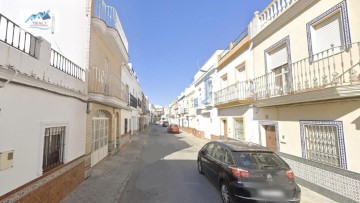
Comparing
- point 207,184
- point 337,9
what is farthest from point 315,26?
point 207,184

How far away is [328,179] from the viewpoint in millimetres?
6027

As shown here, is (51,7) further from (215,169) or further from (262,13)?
(262,13)

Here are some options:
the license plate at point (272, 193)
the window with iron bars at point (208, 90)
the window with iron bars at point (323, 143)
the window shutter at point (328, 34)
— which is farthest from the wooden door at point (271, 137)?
the window with iron bars at point (208, 90)

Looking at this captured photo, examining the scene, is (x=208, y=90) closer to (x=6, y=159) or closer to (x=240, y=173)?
(x=240, y=173)

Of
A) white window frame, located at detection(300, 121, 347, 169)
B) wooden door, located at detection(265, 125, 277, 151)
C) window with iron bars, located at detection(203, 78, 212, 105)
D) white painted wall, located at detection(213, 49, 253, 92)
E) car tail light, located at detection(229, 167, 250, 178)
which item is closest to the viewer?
car tail light, located at detection(229, 167, 250, 178)

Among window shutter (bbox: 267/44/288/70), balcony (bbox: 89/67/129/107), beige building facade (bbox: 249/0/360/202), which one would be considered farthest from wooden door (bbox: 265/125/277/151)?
balcony (bbox: 89/67/129/107)

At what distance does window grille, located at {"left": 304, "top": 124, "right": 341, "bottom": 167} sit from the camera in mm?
5973

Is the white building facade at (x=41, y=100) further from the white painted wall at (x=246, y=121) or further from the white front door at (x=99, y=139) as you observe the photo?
the white painted wall at (x=246, y=121)

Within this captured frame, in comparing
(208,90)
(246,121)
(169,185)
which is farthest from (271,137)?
(208,90)

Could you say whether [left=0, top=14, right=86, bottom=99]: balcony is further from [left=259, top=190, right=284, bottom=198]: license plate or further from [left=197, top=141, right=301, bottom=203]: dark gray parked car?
[left=259, top=190, right=284, bottom=198]: license plate

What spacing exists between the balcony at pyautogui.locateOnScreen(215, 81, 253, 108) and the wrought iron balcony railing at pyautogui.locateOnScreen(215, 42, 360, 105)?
0.30 metres

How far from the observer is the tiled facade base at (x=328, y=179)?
5.30 meters

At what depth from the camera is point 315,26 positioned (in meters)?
6.65

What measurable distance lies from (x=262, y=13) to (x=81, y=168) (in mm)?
Result: 9832
